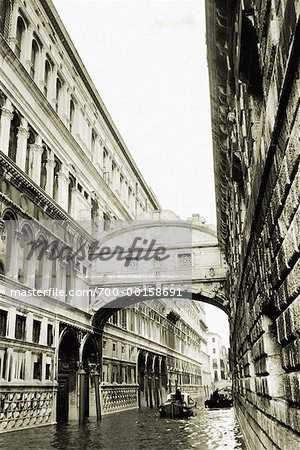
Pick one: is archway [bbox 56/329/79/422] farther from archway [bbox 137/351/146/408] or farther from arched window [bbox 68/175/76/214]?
archway [bbox 137/351/146/408]

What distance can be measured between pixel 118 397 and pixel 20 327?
12874 millimetres

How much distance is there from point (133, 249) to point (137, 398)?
12.6 m

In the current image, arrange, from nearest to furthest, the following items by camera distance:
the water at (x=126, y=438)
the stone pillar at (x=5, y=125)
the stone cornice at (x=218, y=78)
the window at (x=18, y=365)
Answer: the stone cornice at (x=218, y=78) < the water at (x=126, y=438) < the stone pillar at (x=5, y=125) < the window at (x=18, y=365)

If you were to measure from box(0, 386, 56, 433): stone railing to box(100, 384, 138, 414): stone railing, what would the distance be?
7.18 metres

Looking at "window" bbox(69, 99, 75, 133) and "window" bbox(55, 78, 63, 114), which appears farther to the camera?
"window" bbox(69, 99, 75, 133)

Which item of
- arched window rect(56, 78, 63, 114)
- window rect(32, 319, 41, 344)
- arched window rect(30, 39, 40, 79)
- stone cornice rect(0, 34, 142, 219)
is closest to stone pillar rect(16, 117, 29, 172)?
stone cornice rect(0, 34, 142, 219)

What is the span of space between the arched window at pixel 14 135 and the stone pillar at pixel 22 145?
0.11 m

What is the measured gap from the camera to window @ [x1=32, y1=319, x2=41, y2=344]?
16.7 m

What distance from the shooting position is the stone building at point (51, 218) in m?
15.1

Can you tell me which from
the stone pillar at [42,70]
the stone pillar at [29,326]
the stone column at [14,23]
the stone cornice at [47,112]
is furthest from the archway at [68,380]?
the stone column at [14,23]

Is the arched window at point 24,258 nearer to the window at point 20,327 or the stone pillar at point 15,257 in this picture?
the stone pillar at point 15,257

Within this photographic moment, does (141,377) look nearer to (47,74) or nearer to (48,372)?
(48,372)

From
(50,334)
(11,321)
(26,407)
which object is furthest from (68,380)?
(11,321)

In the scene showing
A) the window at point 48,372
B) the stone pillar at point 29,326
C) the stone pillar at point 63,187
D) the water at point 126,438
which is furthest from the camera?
the stone pillar at point 63,187
